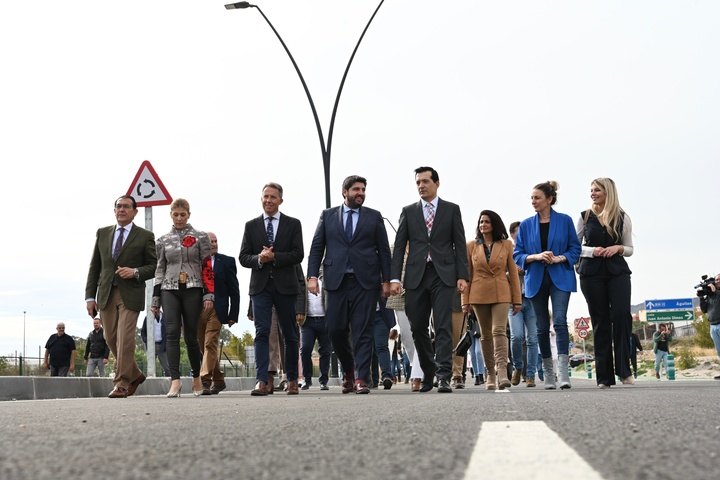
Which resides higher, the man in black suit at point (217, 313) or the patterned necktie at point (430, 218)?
the patterned necktie at point (430, 218)

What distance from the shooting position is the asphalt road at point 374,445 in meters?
2.88

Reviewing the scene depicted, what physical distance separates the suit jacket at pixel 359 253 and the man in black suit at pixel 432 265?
0.62 feet

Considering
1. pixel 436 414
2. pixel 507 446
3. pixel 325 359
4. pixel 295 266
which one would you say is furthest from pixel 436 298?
pixel 325 359

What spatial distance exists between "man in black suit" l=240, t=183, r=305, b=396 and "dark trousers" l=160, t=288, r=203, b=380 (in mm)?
621

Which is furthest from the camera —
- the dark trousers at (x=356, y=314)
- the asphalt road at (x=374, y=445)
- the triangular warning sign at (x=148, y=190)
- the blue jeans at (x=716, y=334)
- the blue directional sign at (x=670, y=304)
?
the blue directional sign at (x=670, y=304)

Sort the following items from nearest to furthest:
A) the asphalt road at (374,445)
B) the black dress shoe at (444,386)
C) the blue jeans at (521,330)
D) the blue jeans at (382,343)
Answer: the asphalt road at (374,445) < the black dress shoe at (444,386) < the blue jeans at (521,330) < the blue jeans at (382,343)

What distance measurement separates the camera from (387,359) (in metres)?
15.1

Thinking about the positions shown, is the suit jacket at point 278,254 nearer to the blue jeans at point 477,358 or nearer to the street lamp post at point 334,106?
the blue jeans at point 477,358

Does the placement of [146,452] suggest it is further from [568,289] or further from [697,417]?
[568,289]

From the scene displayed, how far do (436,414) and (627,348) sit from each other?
5.61 m

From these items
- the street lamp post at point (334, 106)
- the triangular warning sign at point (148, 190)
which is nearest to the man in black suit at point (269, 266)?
the triangular warning sign at point (148, 190)

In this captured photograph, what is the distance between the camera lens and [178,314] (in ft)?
36.0

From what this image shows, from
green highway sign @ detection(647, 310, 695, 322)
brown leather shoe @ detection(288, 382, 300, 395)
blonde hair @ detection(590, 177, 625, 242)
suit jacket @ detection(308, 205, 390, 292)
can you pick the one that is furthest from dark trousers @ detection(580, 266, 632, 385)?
green highway sign @ detection(647, 310, 695, 322)

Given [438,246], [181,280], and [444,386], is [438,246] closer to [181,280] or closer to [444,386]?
[444,386]
